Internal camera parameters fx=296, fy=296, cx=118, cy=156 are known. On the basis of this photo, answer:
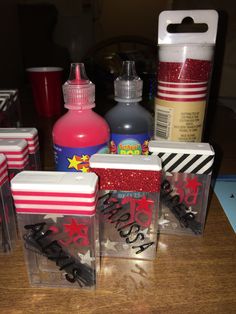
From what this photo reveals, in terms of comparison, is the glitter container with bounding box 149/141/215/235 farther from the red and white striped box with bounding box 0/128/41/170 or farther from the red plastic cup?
the red plastic cup

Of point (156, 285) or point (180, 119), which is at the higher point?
point (180, 119)

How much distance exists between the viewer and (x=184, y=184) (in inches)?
16.4

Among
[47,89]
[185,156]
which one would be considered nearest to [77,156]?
[185,156]

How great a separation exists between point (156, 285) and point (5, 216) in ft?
0.67

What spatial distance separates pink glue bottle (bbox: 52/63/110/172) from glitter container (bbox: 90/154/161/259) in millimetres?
35

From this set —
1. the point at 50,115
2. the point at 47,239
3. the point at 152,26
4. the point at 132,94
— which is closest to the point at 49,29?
the point at 152,26

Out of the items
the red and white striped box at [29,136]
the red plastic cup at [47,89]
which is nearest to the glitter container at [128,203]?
the red and white striped box at [29,136]

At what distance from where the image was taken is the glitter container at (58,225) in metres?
0.29

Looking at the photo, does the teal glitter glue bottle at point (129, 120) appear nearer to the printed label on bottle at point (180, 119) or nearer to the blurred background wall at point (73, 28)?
the printed label on bottle at point (180, 119)

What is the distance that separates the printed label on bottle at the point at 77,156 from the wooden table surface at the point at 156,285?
125 mm

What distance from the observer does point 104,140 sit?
399mm

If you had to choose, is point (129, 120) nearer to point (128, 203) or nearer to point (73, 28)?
point (128, 203)

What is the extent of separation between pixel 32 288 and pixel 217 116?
0.89 meters

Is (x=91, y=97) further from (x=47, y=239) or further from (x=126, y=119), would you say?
(x=47, y=239)
